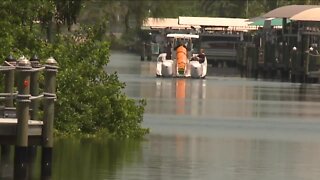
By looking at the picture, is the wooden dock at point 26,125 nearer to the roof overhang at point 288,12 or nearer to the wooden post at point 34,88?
the wooden post at point 34,88

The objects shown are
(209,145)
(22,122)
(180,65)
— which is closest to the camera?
(22,122)

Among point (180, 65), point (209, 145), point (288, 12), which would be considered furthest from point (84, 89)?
point (288, 12)

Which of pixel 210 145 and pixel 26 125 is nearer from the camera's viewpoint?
pixel 26 125

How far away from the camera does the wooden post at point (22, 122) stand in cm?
1733

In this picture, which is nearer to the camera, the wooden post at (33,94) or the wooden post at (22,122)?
the wooden post at (22,122)

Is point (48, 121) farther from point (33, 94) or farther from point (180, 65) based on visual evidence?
point (180, 65)

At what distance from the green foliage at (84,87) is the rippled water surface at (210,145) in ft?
1.44

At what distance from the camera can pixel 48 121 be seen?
1789 cm

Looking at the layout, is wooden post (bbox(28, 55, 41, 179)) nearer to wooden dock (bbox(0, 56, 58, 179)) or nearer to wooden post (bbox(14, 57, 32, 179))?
wooden dock (bbox(0, 56, 58, 179))

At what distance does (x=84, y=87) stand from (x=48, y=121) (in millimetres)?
6642

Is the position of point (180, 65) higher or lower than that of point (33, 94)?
lower

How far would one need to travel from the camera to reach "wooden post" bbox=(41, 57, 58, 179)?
17855mm

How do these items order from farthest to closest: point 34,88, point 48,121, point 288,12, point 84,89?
point 288,12, point 84,89, point 34,88, point 48,121

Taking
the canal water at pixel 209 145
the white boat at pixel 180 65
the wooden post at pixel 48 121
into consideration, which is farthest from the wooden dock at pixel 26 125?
the white boat at pixel 180 65
